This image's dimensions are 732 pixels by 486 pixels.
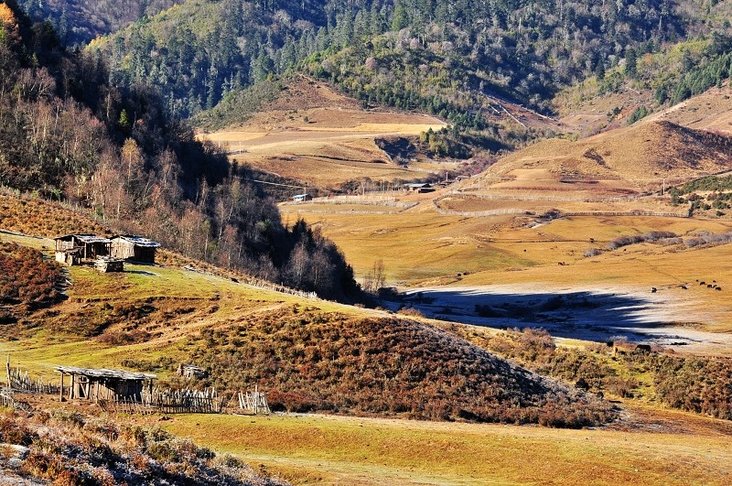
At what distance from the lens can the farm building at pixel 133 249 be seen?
86938mm

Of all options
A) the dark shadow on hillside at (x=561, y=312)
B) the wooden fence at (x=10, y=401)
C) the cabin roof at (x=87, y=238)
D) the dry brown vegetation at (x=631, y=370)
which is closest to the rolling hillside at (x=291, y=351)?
the cabin roof at (x=87, y=238)

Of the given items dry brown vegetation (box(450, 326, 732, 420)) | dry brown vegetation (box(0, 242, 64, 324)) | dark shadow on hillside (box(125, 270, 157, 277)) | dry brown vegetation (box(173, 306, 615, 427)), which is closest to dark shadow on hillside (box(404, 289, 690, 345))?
dry brown vegetation (box(450, 326, 732, 420))

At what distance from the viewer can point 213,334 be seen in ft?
225

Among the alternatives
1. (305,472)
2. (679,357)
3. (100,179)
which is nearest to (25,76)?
(100,179)

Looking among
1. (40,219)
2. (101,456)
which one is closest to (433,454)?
(101,456)

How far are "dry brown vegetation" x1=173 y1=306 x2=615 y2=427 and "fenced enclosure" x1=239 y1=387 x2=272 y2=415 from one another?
134 centimetres

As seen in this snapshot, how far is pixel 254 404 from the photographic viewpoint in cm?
5297

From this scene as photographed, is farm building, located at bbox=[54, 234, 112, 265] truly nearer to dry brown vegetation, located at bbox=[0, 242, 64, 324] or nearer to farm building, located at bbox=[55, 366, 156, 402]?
dry brown vegetation, located at bbox=[0, 242, 64, 324]

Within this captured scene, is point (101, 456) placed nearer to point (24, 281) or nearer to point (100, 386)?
point (100, 386)

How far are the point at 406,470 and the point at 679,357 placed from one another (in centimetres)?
4996

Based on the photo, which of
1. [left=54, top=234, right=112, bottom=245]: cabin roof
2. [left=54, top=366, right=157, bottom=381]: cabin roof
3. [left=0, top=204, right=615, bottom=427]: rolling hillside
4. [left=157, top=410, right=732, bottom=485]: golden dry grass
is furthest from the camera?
[left=54, top=234, right=112, bottom=245]: cabin roof

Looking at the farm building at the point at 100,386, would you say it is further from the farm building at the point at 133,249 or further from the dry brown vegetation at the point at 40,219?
the dry brown vegetation at the point at 40,219

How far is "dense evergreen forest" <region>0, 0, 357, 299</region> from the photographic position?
401 feet

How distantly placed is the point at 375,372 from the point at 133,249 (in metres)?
29.2
